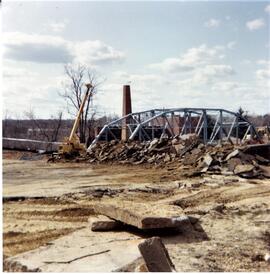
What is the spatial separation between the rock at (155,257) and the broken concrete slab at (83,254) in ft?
0.32

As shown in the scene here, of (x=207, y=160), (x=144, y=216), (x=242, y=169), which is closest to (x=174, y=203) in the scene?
(x=144, y=216)

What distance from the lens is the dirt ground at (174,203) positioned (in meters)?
5.55

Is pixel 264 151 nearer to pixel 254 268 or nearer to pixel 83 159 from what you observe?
pixel 83 159

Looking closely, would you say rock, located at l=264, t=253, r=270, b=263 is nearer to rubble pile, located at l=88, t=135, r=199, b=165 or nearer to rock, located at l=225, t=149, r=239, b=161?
rock, located at l=225, t=149, r=239, b=161

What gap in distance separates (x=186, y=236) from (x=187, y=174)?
646cm

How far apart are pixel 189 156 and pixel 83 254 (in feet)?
33.1

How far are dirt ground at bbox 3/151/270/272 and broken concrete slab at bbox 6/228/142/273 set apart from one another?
0.33 m

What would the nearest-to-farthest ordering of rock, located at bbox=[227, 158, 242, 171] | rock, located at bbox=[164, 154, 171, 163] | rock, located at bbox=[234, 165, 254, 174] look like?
Answer: rock, located at bbox=[234, 165, 254, 174], rock, located at bbox=[227, 158, 242, 171], rock, located at bbox=[164, 154, 171, 163]

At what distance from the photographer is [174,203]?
8.43 m

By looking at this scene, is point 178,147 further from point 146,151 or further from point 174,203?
point 174,203

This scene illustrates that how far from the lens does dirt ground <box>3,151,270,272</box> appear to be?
555 cm

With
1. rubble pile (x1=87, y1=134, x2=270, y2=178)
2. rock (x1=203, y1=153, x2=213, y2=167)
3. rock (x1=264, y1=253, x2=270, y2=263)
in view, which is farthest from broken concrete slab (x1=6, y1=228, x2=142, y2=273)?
rock (x1=203, y1=153, x2=213, y2=167)

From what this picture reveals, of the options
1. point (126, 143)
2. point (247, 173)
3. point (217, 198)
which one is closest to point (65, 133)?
point (126, 143)

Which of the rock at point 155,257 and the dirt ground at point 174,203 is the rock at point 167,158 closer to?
the dirt ground at point 174,203
